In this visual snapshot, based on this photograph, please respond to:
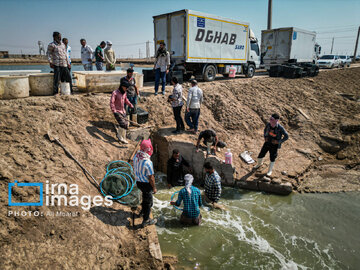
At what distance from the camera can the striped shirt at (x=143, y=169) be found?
4.58 m

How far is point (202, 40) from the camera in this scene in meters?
11.9

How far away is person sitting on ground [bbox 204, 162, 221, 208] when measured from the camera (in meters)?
5.96

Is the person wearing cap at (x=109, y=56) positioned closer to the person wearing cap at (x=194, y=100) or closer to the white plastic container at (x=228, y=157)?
the person wearing cap at (x=194, y=100)

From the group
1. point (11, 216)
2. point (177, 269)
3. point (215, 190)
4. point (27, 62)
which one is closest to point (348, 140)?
point (215, 190)

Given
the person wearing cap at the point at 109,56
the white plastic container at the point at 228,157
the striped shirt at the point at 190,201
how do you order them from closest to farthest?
the striped shirt at the point at 190,201 → the white plastic container at the point at 228,157 → the person wearing cap at the point at 109,56

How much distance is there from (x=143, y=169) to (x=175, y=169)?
2.89 metres

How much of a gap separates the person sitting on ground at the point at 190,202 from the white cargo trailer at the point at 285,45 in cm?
1801

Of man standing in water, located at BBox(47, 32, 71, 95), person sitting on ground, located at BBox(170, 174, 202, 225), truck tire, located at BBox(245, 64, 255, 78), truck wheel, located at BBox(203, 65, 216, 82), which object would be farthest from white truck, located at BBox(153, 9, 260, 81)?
person sitting on ground, located at BBox(170, 174, 202, 225)

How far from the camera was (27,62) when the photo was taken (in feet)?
126

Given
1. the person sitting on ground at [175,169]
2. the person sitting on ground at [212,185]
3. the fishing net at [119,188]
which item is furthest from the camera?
the person sitting on ground at [175,169]

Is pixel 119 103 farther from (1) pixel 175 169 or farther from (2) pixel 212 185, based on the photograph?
(2) pixel 212 185

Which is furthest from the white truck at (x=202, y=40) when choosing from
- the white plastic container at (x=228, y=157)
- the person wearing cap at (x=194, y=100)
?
the white plastic container at (x=228, y=157)

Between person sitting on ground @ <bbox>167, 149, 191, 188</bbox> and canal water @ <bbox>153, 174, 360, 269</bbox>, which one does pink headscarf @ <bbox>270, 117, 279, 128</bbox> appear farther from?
person sitting on ground @ <bbox>167, 149, 191, 188</bbox>

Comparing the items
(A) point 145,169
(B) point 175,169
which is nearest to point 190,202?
(A) point 145,169
